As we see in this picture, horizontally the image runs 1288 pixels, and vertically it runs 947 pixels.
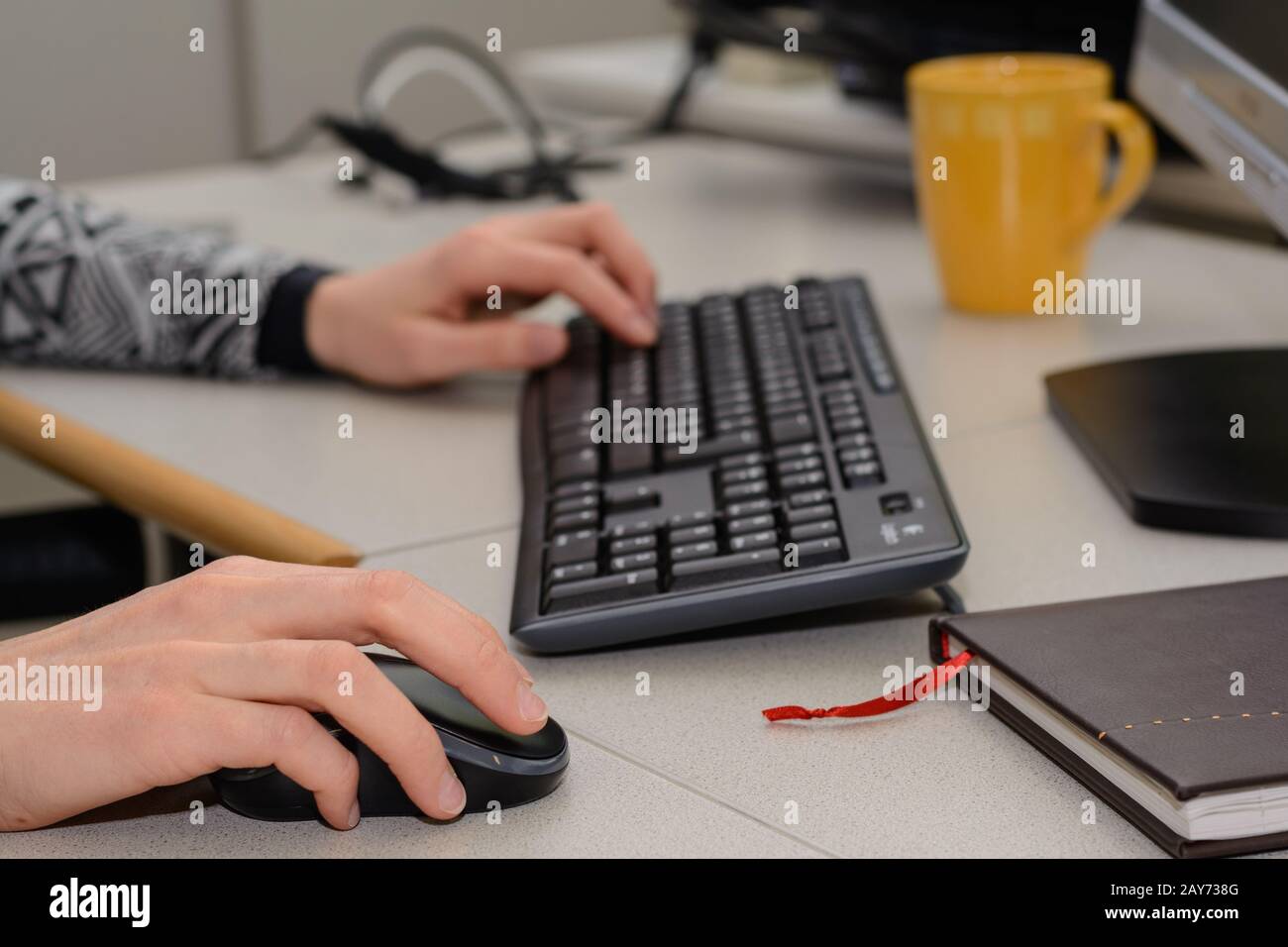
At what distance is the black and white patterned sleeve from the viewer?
884 millimetres

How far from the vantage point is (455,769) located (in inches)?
17.7

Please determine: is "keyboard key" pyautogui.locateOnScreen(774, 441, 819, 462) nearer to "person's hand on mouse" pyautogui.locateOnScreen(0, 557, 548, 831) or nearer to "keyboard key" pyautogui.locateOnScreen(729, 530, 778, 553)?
"keyboard key" pyautogui.locateOnScreen(729, 530, 778, 553)

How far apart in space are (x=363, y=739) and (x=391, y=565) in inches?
7.5

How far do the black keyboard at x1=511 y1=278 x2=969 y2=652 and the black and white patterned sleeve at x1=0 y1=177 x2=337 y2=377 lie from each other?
182 millimetres

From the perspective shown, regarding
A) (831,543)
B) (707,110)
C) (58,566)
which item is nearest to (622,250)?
(831,543)

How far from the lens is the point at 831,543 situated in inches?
21.5

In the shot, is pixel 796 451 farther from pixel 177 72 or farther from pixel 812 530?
pixel 177 72

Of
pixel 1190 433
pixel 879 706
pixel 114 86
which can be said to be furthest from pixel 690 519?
pixel 114 86

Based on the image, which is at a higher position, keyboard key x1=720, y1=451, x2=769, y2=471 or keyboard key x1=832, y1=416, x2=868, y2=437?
keyboard key x1=832, y1=416, x2=868, y2=437

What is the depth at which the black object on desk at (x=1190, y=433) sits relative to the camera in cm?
61

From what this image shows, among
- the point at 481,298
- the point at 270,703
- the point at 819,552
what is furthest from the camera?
the point at 481,298

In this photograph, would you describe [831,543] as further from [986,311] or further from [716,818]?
[986,311]

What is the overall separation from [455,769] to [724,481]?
21 cm

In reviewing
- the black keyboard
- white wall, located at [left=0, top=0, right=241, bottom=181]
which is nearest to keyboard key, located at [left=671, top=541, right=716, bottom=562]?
the black keyboard
